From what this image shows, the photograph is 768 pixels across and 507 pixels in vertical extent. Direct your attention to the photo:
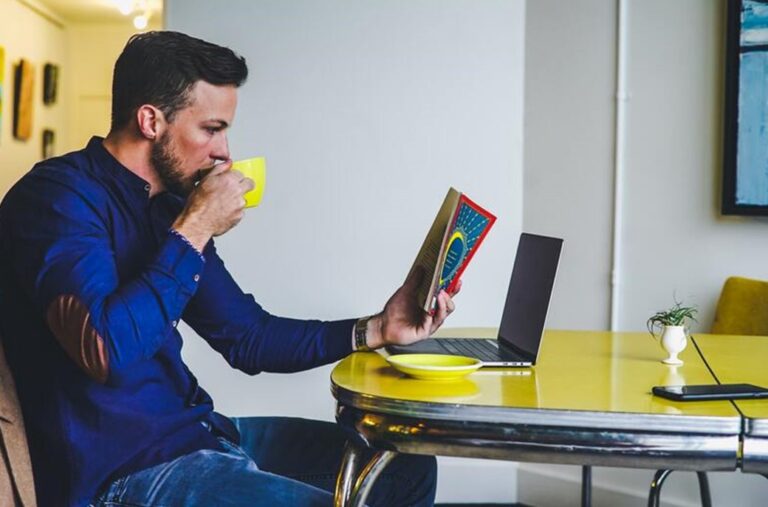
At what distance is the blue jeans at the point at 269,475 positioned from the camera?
1450 mm

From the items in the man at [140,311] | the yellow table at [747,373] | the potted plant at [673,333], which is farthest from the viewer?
the potted plant at [673,333]

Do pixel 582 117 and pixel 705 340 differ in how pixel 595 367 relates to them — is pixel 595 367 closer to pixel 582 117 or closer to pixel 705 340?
pixel 705 340

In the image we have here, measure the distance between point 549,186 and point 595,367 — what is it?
156 cm

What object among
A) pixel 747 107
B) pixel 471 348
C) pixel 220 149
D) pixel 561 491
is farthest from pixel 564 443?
pixel 561 491

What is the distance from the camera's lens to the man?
1.42 m

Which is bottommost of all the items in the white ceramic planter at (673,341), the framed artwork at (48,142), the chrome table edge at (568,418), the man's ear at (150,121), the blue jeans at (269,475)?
the blue jeans at (269,475)

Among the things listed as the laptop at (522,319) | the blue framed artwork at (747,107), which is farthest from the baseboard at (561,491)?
the laptop at (522,319)

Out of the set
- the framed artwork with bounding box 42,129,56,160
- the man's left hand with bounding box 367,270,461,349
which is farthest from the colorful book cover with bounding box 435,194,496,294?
the framed artwork with bounding box 42,129,56,160

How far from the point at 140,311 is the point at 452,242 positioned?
1.72ft

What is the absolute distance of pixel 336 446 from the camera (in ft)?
5.85

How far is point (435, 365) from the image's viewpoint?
160cm

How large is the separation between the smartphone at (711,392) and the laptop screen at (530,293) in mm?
274

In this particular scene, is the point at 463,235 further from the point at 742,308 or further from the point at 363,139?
the point at 363,139

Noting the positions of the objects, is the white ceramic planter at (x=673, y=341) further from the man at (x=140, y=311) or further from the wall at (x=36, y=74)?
the wall at (x=36, y=74)
